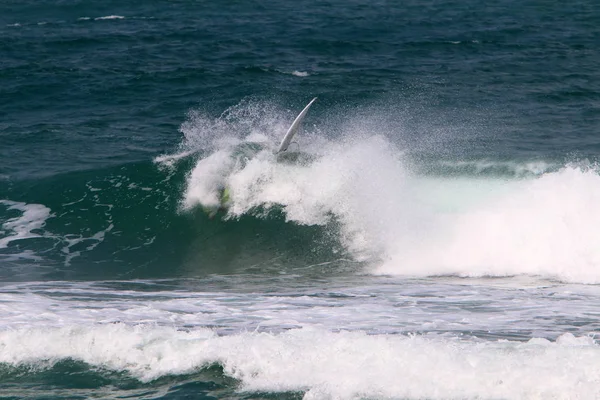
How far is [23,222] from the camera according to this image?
19391 millimetres

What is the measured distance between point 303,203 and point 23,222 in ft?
19.7

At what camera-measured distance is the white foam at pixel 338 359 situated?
30.8 feet

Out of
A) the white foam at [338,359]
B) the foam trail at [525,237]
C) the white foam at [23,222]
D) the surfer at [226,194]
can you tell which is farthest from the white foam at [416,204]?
the white foam at [338,359]

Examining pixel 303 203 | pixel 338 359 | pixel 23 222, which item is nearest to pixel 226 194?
pixel 303 203

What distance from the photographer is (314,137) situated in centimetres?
2280

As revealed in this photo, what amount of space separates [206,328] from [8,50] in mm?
22930

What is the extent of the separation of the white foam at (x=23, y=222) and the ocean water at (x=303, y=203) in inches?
3.1

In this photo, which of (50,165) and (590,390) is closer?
(590,390)

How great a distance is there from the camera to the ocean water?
405 inches

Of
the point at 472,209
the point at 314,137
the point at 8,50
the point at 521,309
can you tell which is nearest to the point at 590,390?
the point at 521,309

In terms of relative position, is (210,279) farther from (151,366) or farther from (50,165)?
(50,165)

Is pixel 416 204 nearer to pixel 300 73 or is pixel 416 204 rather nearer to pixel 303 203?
pixel 303 203

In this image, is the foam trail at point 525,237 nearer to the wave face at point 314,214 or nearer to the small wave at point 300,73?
the wave face at point 314,214

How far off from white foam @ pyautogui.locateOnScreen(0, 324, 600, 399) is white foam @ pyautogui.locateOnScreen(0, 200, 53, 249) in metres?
7.71
